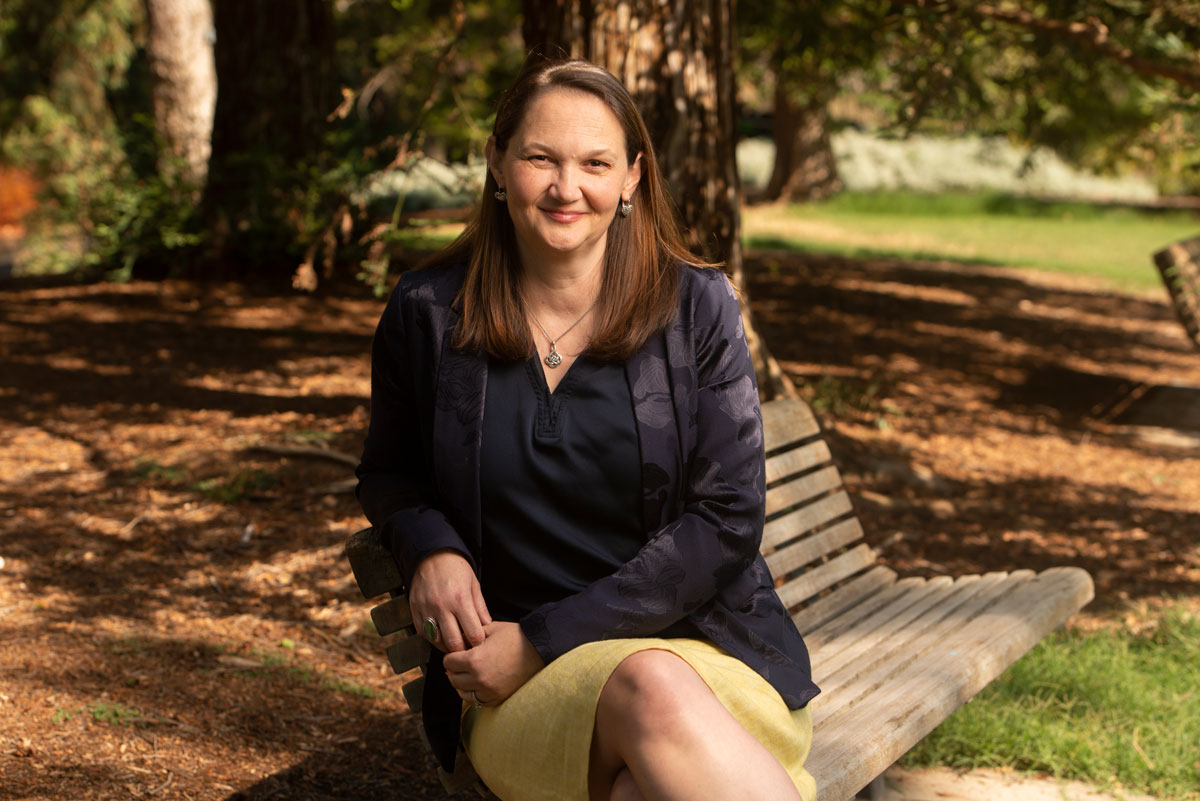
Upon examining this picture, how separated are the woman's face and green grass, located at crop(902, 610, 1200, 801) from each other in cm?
201

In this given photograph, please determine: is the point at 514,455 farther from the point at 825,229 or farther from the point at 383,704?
the point at 825,229

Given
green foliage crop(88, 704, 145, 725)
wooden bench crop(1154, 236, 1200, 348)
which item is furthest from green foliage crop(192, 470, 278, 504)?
wooden bench crop(1154, 236, 1200, 348)

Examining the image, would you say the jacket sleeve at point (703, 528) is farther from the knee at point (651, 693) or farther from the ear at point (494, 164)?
the ear at point (494, 164)

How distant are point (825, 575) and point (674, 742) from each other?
1.69 meters

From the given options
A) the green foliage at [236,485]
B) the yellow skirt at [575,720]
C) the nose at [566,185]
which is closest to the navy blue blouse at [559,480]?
the yellow skirt at [575,720]

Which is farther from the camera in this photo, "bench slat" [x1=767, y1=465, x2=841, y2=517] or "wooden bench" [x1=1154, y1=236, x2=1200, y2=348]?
"wooden bench" [x1=1154, y1=236, x2=1200, y2=348]

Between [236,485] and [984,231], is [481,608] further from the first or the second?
[984,231]

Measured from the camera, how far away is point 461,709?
2621mm

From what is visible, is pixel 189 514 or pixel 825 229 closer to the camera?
pixel 189 514

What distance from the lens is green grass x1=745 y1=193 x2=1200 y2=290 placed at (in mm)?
15977

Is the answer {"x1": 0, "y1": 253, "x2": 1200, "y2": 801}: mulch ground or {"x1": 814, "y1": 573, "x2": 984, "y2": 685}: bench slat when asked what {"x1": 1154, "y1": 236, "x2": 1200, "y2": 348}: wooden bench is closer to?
{"x1": 0, "y1": 253, "x2": 1200, "y2": 801}: mulch ground

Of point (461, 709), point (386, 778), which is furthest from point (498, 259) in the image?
point (386, 778)

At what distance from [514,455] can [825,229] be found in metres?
16.8

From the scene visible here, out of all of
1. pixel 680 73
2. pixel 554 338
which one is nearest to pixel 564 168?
pixel 554 338
